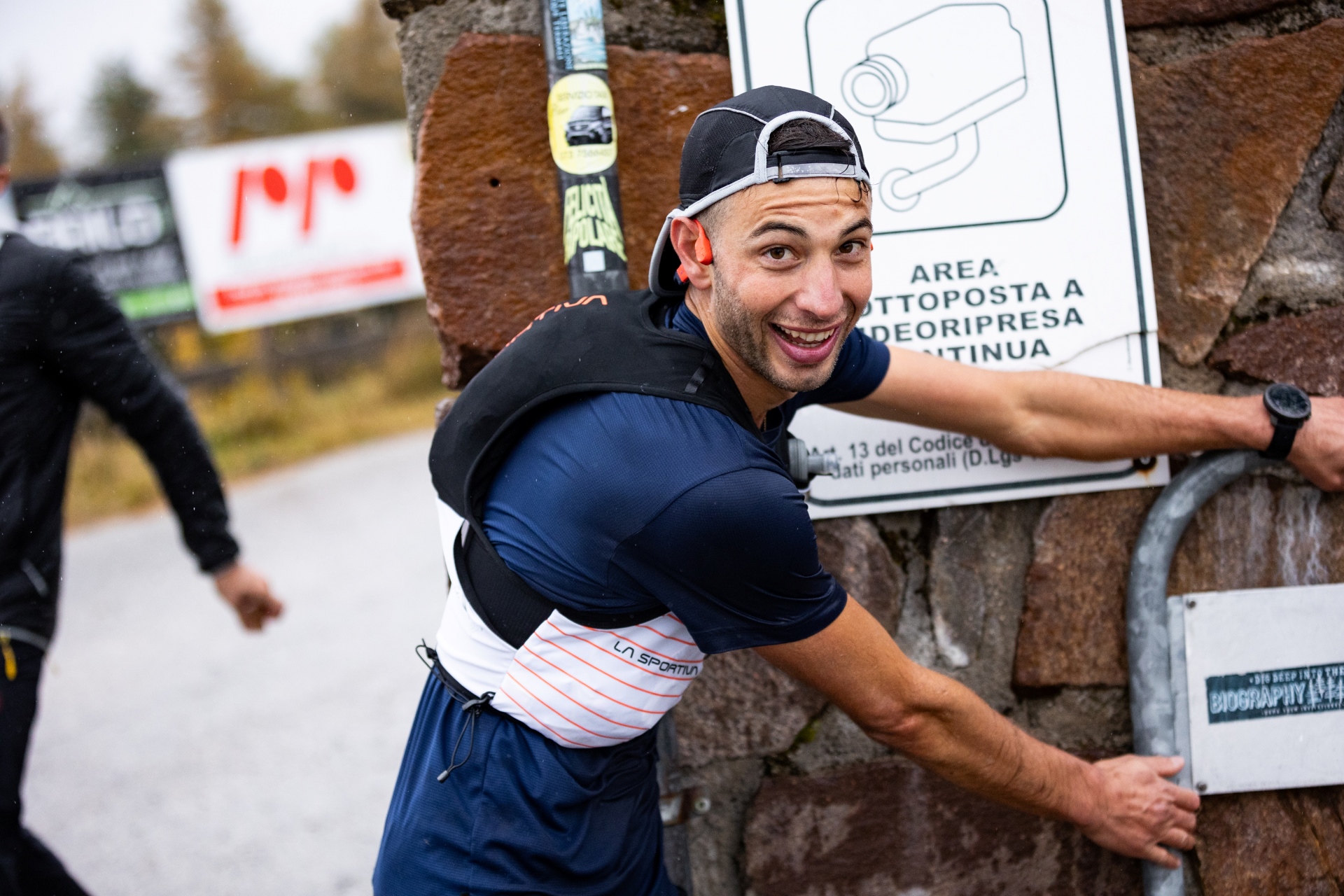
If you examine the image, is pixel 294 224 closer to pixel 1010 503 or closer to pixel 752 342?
pixel 1010 503

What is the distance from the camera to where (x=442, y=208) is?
76.7 inches

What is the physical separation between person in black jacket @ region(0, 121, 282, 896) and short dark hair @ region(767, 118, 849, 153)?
71.1 inches

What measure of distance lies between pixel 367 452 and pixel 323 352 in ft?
17.8

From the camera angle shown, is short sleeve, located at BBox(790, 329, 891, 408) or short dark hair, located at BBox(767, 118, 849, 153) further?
short sleeve, located at BBox(790, 329, 891, 408)

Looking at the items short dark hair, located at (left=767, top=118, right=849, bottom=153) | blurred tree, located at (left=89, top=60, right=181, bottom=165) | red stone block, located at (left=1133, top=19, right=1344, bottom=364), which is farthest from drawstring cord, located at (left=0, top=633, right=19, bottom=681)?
blurred tree, located at (left=89, top=60, right=181, bottom=165)

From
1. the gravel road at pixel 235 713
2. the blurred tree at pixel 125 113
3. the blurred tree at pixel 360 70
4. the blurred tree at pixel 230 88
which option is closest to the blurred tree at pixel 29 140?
the blurred tree at pixel 125 113

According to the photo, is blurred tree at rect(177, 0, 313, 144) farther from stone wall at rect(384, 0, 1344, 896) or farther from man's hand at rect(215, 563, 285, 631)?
stone wall at rect(384, 0, 1344, 896)

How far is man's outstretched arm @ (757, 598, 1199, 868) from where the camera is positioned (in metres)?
1.50

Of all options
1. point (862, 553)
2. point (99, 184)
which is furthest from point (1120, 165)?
point (99, 184)

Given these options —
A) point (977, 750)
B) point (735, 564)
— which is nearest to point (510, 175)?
point (735, 564)

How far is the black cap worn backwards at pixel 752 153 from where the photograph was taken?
1.43 m

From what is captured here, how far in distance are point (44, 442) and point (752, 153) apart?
6.04 ft

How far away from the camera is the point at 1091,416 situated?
1.93 meters

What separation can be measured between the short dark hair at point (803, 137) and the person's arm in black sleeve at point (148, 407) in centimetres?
180
